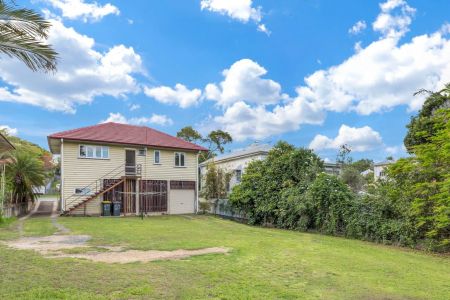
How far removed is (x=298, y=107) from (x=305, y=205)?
795 cm

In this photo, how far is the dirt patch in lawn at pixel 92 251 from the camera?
8.17 m

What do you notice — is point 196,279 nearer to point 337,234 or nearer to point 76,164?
point 337,234

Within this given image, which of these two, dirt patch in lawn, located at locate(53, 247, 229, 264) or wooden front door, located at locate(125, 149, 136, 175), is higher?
wooden front door, located at locate(125, 149, 136, 175)

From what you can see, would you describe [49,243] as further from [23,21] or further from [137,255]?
[23,21]

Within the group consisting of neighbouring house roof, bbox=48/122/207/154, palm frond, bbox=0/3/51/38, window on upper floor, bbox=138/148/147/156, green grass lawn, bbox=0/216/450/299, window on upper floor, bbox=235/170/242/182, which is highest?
neighbouring house roof, bbox=48/122/207/154

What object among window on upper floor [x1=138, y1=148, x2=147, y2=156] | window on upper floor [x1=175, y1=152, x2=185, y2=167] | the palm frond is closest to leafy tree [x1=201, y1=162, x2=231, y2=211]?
window on upper floor [x1=175, y1=152, x2=185, y2=167]

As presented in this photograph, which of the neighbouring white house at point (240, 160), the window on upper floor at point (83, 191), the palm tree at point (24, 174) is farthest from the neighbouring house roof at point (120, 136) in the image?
the neighbouring white house at point (240, 160)

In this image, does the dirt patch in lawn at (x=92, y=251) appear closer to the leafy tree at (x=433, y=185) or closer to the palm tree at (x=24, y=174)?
the leafy tree at (x=433, y=185)

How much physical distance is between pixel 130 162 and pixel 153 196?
2.83m

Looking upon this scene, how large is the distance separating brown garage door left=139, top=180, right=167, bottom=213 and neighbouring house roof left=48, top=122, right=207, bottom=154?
267 cm

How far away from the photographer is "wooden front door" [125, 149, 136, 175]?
916 inches

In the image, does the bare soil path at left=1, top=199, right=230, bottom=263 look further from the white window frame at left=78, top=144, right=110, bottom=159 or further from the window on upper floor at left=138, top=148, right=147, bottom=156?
the window on upper floor at left=138, top=148, right=147, bottom=156

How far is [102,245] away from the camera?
1005 centimetres

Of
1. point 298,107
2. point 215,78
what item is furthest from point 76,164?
point 298,107
